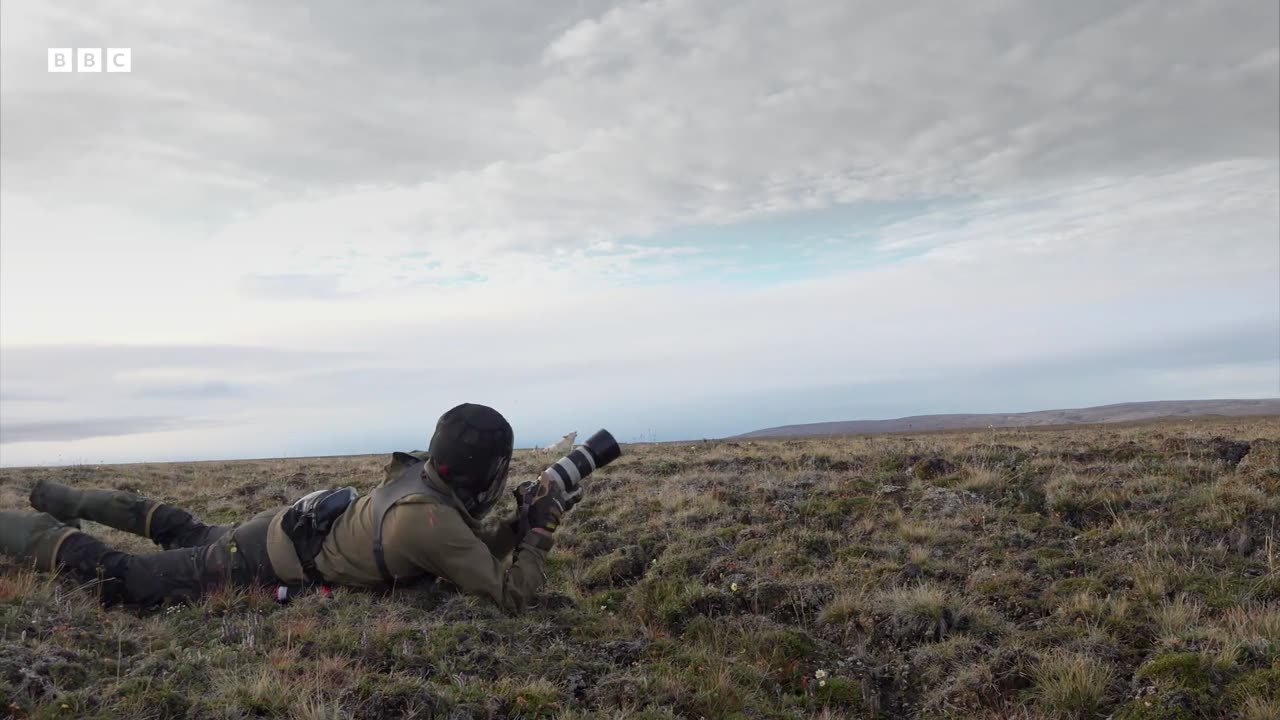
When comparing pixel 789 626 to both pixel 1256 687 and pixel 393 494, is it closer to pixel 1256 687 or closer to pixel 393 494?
pixel 1256 687

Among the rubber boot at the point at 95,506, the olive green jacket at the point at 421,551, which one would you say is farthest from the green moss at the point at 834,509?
the rubber boot at the point at 95,506

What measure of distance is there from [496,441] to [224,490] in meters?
11.2

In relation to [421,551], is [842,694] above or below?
below

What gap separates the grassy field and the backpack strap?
14.9 inches

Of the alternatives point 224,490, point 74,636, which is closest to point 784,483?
point 74,636

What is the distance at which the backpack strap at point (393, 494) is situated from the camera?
6309 millimetres

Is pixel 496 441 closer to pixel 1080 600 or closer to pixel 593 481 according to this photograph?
pixel 1080 600

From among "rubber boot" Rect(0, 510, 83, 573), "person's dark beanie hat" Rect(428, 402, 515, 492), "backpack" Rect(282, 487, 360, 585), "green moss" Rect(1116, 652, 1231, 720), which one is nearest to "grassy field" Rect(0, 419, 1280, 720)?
"green moss" Rect(1116, 652, 1231, 720)

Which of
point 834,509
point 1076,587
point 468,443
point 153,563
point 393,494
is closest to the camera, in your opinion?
point 468,443

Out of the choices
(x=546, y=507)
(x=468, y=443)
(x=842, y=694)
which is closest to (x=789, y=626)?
(x=842, y=694)

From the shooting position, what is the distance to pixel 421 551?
20.7 feet

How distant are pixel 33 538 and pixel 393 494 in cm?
310

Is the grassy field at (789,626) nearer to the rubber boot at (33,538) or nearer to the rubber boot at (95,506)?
the rubber boot at (33,538)

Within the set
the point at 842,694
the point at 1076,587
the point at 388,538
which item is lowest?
the point at 842,694
